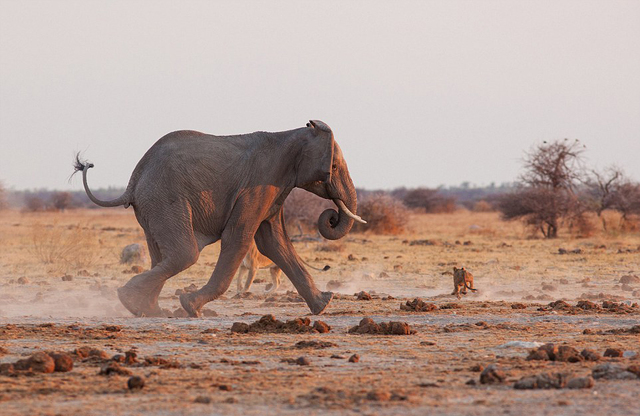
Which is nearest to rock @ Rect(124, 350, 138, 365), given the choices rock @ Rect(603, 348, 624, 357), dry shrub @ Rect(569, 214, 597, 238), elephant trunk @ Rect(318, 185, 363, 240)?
rock @ Rect(603, 348, 624, 357)

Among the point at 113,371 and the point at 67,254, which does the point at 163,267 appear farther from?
the point at 67,254

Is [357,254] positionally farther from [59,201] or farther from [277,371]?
[59,201]

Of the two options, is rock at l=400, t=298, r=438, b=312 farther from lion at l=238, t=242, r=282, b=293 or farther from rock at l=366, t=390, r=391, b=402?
rock at l=366, t=390, r=391, b=402

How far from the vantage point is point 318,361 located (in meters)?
7.93

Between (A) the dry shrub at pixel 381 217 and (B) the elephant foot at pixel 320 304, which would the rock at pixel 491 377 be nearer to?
(B) the elephant foot at pixel 320 304

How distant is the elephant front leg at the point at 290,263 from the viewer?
39.8ft

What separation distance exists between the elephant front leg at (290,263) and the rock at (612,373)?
5.43 meters

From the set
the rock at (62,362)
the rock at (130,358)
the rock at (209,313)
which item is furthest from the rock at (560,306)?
the rock at (62,362)

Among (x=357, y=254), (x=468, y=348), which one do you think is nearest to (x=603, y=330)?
(x=468, y=348)

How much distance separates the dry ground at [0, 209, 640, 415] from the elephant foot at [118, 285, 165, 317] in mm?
273

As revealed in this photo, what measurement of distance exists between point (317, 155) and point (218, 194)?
130 centimetres

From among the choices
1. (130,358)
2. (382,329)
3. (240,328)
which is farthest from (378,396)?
(240,328)

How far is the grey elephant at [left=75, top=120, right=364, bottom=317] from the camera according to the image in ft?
37.3

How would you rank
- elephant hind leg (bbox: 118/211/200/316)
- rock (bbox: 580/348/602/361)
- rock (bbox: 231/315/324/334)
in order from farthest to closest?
elephant hind leg (bbox: 118/211/200/316)
rock (bbox: 231/315/324/334)
rock (bbox: 580/348/602/361)
